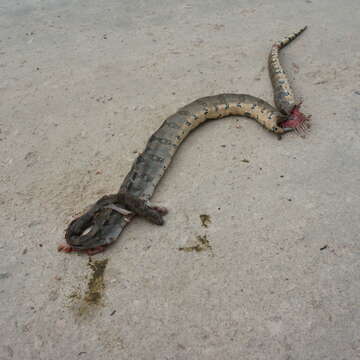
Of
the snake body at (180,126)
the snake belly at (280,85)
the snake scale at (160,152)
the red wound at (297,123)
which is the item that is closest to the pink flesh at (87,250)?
the snake scale at (160,152)

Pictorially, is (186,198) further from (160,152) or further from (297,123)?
(297,123)

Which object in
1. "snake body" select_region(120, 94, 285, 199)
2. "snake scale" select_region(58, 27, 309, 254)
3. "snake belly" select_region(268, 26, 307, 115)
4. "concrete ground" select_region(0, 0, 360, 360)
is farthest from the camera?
"snake belly" select_region(268, 26, 307, 115)

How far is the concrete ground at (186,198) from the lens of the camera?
3.76 m

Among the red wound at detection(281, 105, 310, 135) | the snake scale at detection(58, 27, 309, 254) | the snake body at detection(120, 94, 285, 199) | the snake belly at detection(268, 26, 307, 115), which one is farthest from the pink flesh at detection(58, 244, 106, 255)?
the snake belly at detection(268, 26, 307, 115)

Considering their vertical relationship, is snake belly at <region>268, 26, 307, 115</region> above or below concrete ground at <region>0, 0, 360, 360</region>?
above

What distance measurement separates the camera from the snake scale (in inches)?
182

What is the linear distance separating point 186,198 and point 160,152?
0.93m

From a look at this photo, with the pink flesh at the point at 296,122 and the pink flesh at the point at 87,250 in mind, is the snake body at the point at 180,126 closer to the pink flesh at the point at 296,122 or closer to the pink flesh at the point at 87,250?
the pink flesh at the point at 296,122

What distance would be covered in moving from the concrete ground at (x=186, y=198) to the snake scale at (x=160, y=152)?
0.18m

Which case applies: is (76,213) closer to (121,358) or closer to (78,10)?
(121,358)

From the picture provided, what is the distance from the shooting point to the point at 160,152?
561 centimetres

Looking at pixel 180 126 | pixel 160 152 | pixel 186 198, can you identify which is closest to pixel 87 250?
pixel 186 198

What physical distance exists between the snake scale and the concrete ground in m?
0.18

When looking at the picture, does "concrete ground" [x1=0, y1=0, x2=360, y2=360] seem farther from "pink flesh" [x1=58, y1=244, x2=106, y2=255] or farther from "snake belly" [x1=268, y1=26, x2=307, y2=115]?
"snake belly" [x1=268, y1=26, x2=307, y2=115]
